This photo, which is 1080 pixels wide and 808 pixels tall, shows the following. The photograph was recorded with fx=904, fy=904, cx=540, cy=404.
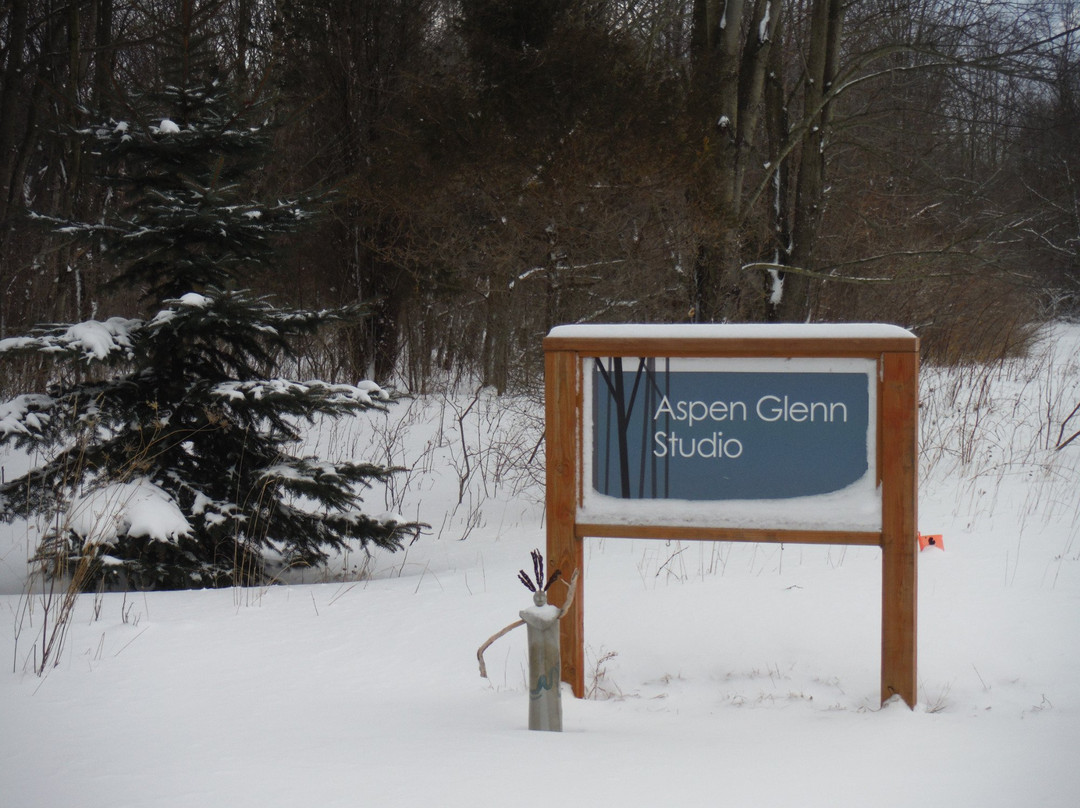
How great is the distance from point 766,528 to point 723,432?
1.03ft

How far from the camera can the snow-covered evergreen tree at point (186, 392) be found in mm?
4484

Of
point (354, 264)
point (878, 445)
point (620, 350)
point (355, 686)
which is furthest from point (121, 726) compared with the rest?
point (354, 264)

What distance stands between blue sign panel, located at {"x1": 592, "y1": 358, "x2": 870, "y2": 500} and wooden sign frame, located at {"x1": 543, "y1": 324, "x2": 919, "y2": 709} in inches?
2.4

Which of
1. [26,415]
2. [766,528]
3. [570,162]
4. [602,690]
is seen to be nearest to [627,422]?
[766,528]

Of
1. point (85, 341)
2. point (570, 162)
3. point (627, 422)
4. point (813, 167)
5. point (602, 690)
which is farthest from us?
point (813, 167)

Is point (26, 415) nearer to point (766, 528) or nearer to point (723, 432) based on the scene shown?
point (723, 432)

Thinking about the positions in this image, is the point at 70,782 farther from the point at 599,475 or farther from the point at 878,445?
the point at 878,445

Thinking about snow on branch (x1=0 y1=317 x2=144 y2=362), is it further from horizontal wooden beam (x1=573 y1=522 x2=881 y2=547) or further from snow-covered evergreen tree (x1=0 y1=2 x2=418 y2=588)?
horizontal wooden beam (x1=573 y1=522 x2=881 y2=547)

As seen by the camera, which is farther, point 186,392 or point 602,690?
point 186,392

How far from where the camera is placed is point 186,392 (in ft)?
15.9

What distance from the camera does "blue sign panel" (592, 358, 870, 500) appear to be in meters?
2.70

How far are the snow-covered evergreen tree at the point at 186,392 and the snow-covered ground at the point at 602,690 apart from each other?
610 millimetres

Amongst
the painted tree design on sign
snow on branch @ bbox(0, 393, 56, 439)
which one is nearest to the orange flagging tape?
the painted tree design on sign

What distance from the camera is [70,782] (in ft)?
6.60
